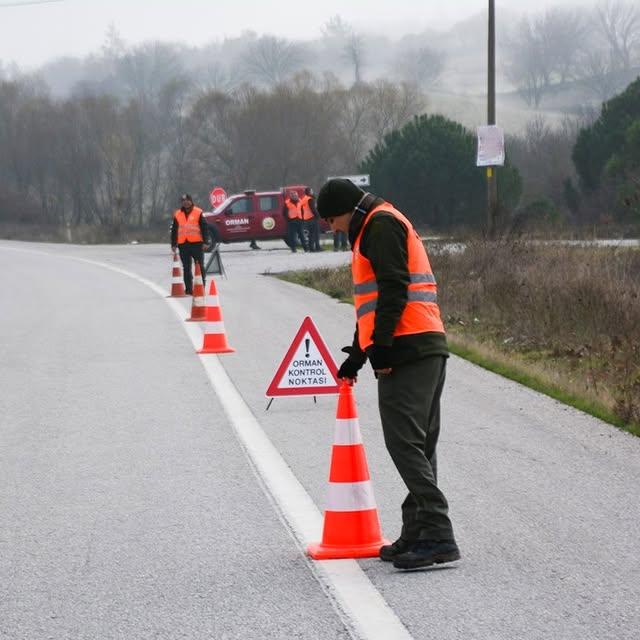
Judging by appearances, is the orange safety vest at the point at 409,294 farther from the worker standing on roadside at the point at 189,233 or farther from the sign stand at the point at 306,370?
the worker standing on roadside at the point at 189,233

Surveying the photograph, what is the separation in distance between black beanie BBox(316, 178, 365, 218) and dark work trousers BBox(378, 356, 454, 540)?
2.42ft

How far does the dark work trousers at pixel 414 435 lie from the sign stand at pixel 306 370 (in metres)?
4.64

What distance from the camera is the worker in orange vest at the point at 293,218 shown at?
4125 centimetres

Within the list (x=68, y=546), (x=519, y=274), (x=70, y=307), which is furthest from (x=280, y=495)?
(x=70, y=307)

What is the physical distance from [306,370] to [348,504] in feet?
15.2

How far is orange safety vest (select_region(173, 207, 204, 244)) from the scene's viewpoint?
2358 centimetres

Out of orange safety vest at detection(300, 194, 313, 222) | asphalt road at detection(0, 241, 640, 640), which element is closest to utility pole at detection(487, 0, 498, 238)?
orange safety vest at detection(300, 194, 313, 222)

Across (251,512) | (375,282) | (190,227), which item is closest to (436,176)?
(190,227)

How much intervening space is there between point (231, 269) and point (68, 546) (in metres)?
26.8

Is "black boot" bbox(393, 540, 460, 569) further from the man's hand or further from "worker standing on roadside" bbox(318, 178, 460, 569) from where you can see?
the man's hand

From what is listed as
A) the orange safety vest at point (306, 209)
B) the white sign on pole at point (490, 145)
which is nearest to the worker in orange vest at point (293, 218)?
the orange safety vest at point (306, 209)

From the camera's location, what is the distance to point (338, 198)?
6469 millimetres

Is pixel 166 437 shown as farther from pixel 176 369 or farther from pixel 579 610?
pixel 579 610

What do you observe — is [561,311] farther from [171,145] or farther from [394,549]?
[171,145]
